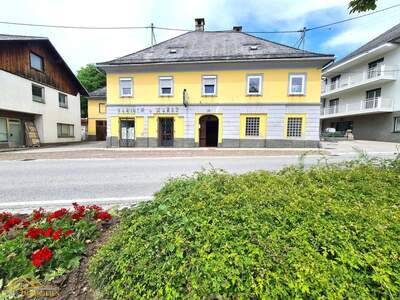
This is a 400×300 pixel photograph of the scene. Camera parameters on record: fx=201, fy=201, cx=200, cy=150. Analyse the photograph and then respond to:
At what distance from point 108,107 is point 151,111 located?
385 centimetres

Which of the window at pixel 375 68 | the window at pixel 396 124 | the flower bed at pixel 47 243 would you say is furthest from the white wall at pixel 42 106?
the window at pixel 396 124

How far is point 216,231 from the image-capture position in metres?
1.84

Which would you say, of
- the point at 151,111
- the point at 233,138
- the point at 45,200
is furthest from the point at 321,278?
the point at 151,111

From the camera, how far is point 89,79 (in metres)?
38.3

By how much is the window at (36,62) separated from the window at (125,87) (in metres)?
7.13

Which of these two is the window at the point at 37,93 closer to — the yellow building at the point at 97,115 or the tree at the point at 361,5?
the yellow building at the point at 97,115

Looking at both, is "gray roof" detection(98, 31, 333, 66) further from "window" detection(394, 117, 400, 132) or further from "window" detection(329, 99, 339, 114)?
"window" detection(329, 99, 339, 114)

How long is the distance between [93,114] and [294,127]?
81.6 ft

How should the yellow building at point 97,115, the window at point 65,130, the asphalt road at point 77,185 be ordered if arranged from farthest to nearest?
1. the yellow building at point 97,115
2. the window at point 65,130
3. the asphalt road at point 77,185

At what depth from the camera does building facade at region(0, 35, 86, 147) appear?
14.6m

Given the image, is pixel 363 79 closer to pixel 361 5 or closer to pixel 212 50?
pixel 212 50

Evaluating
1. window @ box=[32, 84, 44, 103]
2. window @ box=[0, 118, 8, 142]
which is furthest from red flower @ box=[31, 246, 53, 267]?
window @ box=[32, 84, 44, 103]

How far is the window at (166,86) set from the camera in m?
16.8

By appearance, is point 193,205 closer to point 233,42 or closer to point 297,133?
point 297,133
